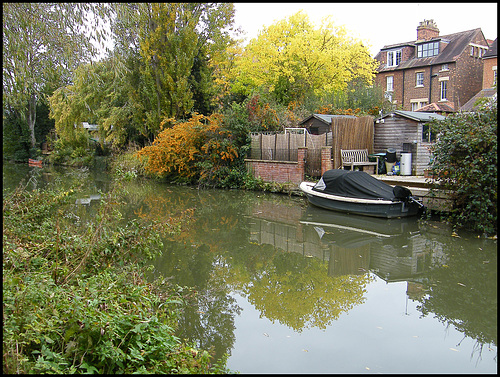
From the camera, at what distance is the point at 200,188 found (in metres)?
21.9

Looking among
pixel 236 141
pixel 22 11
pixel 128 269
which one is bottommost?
pixel 128 269

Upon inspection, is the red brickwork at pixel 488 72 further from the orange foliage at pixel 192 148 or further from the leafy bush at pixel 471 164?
the leafy bush at pixel 471 164

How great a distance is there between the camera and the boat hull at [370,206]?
13.3m

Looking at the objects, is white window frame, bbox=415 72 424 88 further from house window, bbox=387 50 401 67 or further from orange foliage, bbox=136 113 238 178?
orange foliage, bbox=136 113 238 178

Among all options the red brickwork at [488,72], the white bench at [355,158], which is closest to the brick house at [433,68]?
the red brickwork at [488,72]

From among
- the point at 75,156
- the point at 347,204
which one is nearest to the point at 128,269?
the point at 347,204

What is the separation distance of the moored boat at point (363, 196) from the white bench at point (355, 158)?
394cm

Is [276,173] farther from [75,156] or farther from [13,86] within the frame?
[75,156]

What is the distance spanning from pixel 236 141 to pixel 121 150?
1327cm

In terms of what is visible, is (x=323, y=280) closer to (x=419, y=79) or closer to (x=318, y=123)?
(x=318, y=123)

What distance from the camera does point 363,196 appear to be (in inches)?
544

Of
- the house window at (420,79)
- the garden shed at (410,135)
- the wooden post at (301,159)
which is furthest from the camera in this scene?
the house window at (420,79)

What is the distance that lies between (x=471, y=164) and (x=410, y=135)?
8.14 meters

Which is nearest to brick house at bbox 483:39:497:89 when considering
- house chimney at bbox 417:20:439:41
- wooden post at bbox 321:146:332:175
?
house chimney at bbox 417:20:439:41
